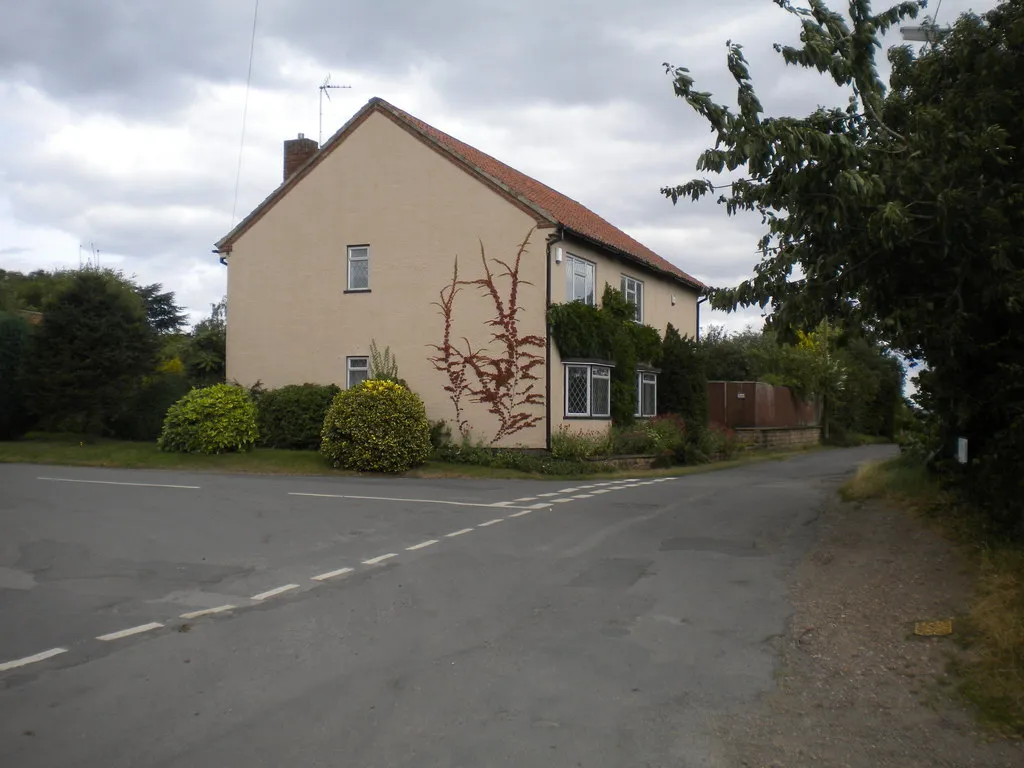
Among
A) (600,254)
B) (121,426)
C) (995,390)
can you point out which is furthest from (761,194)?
(121,426)

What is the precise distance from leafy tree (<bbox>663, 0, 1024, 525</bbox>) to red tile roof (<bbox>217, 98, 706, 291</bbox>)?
14140 mm

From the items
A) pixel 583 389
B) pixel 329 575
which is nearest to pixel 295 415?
pixel 583 389

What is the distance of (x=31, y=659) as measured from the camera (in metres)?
6.72

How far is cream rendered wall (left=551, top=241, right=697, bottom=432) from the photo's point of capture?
24766 mm

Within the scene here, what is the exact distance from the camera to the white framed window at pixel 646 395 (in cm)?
2875

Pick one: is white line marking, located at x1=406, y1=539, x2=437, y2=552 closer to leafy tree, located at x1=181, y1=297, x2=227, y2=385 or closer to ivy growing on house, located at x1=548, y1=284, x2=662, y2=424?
ivy growing on house, located at x1=548, y1=284, x2=662, y2=424

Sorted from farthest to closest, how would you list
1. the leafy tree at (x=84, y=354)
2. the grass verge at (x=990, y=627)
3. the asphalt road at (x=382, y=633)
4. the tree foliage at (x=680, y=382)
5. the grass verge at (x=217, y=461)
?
the tree foliage at (x=680, y=382) → the leafy tree at (x=84, y=354) → the grass verge at (x=217, y=461) → the grass verge at (x=990, y=627) → the asphalt road at (x=382, y=633)

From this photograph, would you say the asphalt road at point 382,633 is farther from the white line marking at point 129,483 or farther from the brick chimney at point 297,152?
the brick chimney at point 297,152

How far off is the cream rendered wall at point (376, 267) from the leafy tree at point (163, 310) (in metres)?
41.3

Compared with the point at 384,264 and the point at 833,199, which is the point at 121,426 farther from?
the point at 833,199

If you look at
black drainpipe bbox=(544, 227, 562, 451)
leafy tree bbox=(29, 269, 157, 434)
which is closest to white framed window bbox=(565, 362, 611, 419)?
black drainpipe bbox=(544, 227, 562, 451)

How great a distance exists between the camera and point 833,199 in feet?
31.2

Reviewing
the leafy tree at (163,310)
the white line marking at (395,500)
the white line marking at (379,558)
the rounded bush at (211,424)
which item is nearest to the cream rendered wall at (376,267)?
the rounded bush at (211,424)

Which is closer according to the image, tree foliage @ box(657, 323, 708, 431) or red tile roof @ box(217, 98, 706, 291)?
red tile roof @ box(217, 98, 706, 291)
